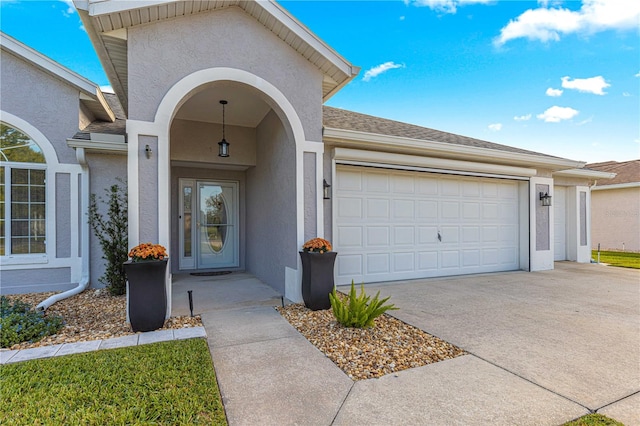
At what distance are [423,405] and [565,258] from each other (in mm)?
10993

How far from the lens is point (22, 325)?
12.3ft

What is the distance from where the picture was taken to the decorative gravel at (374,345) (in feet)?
10.2

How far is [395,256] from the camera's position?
23.3 ft

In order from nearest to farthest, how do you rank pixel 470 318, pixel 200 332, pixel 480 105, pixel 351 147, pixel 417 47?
pixel 200 332 < pixel 470 318 < pixel 351 147 < pixel 417 47 < pixel 480 105

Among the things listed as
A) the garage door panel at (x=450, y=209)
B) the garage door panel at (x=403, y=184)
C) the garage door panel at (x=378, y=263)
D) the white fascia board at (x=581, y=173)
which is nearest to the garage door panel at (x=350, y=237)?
the garage door panel at (x=378, y=263)

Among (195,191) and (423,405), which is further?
(195,191)

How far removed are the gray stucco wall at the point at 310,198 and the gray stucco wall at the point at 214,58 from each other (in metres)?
0.46

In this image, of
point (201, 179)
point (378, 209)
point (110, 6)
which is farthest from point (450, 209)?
point (110, 6)

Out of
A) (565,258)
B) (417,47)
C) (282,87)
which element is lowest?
(565,258)

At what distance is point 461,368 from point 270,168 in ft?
15.7

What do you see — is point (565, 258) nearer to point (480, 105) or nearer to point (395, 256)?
point (480, 105)

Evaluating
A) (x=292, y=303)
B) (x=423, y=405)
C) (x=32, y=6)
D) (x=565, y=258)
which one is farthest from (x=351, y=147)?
(x=565, y=258)

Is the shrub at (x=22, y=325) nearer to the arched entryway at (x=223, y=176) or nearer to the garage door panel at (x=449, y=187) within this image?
the arched entryway at (x=223, y=176)

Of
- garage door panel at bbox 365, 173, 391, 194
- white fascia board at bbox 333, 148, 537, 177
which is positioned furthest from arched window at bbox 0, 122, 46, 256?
garage door panel at bbox 365, 173, 391, 194
